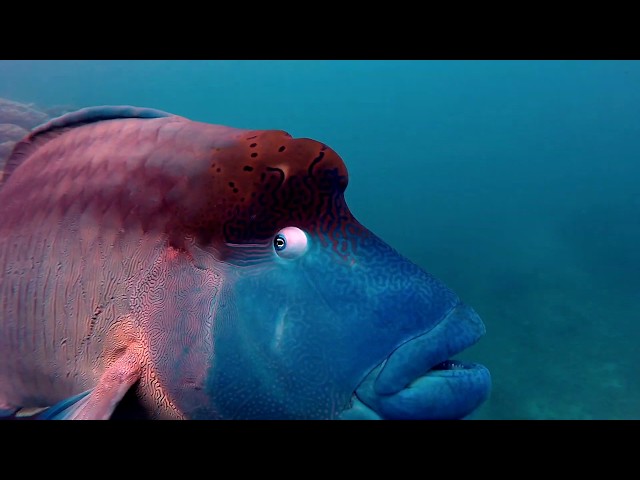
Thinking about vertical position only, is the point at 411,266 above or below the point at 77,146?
above

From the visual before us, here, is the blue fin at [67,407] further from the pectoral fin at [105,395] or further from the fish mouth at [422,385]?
the fish mouth at [422,385]

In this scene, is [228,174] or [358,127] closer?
[228,174]

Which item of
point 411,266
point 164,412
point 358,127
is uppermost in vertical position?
point 358,127

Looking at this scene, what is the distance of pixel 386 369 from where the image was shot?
4.49 ft

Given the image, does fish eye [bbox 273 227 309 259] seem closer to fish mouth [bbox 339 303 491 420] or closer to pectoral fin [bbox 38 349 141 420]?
fish mouth [bbox 339 303 491 420]

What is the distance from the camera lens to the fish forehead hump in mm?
1537

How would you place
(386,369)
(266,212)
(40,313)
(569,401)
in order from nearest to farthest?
(386,369), (266,212), (40,313), (569,401)

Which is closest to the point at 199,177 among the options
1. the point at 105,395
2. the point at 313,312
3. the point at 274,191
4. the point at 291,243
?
the point at 274,191

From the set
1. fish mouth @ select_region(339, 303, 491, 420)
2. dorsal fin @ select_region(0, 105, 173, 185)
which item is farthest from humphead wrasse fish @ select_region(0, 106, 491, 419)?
dorsal fin @ select_region(0, 105, 173, 185)

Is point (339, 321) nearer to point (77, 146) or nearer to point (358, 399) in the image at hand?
point (358, 399)

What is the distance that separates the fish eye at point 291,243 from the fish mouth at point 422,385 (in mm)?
478

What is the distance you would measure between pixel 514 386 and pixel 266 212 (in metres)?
8.62

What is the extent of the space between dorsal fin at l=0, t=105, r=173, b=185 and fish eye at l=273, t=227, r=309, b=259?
97 cm

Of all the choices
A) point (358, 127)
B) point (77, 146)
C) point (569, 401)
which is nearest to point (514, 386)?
point (569, 401)
